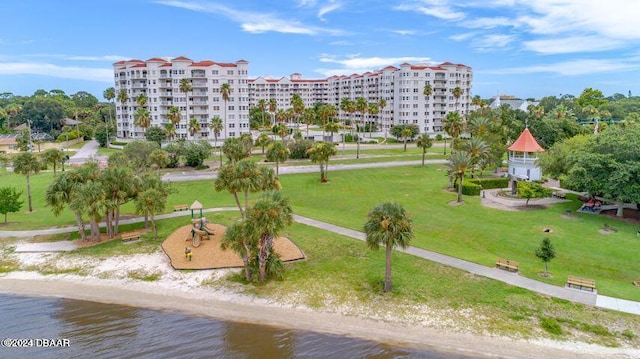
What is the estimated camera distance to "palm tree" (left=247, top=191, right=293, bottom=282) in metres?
26.3

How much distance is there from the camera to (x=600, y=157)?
4166 cm

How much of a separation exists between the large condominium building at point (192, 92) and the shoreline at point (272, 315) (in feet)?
267

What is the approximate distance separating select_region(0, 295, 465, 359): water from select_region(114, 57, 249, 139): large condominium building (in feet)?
282

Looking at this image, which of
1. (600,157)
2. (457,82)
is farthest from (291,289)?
(457,82)

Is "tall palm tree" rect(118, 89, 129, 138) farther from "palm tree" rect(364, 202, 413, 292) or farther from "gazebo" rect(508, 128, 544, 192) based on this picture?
"palm tree" rect(364, 202, 413, 292)

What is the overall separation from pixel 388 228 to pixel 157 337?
1452cm

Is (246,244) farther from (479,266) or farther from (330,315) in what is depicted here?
(479,266)

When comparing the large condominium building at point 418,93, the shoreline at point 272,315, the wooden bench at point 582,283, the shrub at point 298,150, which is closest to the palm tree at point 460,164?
the wooden bench at point 582,283

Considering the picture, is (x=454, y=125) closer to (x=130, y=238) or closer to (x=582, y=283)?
(x=582, y=283)

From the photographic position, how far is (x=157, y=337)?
76.2 ft

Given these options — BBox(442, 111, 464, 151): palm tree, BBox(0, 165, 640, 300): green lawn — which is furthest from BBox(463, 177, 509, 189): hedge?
BBox(442, 111, 464, 151): palm tree

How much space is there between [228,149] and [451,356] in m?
44.8

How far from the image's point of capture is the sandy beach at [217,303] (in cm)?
2131

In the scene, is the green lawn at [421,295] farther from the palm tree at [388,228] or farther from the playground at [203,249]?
the palm tree at [388,228]
